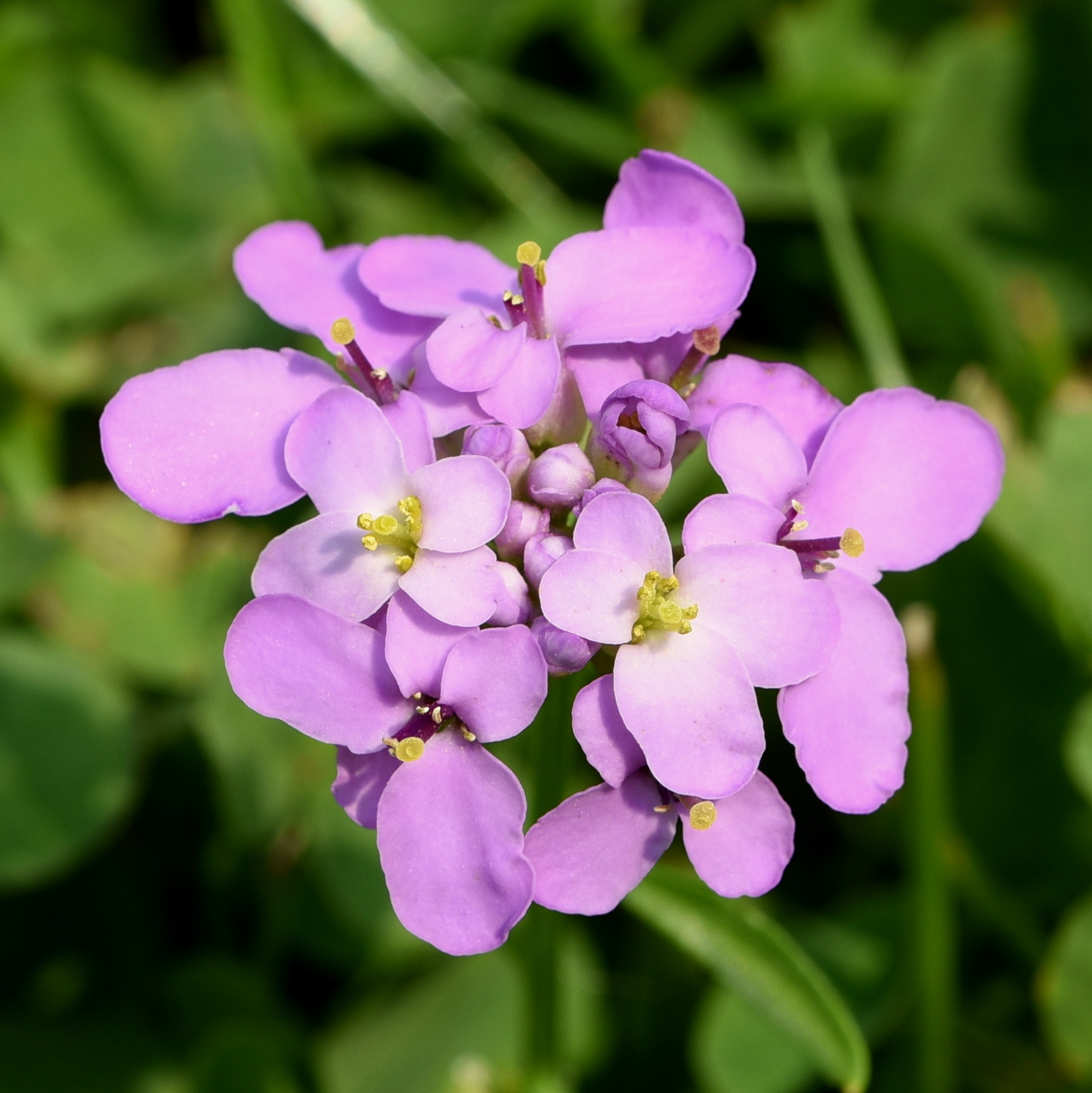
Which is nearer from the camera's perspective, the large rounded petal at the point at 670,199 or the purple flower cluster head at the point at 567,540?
the purple flower cluster head at the point at 567,540

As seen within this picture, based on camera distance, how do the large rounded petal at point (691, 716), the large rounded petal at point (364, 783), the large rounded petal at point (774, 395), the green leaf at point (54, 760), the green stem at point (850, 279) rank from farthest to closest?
the green stem at point (850, 279)
the green leaf at point (54, 760)
the large rounded petal at point (774, 395)
the large rounded petal at point (364, 783)
the large rounded petal at point (691, 716)

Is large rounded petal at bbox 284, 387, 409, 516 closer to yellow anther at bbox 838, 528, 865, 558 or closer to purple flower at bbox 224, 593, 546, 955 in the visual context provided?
purple flower at bbox 224, 593, 546, 955

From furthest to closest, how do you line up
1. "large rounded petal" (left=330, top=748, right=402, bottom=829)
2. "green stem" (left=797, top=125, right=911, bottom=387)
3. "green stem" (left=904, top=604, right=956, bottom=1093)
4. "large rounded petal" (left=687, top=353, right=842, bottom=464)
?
"green stem" (left=797, top=125, right=911, bottom=387)
"green stem" (left=904, top=604, right=956, bottom=1093)
"large rounded petal" (left=687, top=353, right=842, bottom=464)
"large rounded petal" (left=330, top=748, right=402, bottom=829)

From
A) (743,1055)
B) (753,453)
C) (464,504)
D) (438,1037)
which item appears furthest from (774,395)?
(438,1037)

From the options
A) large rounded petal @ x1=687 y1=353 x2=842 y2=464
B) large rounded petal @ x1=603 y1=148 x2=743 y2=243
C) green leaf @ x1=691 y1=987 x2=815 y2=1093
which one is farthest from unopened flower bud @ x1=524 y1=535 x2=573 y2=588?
green leaf @ x1=691 y1=987 x2=815 y2=1093

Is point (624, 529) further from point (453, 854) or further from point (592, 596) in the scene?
point (453, 854)

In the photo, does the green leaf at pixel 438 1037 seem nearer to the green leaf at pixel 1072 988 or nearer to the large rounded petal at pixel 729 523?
the green leaf at pixel 1072 988

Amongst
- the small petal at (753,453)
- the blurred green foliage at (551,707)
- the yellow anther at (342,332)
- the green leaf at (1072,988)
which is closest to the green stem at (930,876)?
the blurred green foliage at (551,707)
